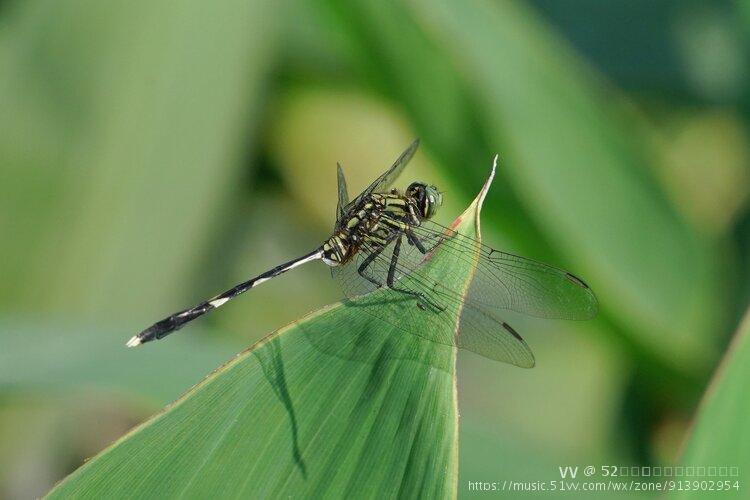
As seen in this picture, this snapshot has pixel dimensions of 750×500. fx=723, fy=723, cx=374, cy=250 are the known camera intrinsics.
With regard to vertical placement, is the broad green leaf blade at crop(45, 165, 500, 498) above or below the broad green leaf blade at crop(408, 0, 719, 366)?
below

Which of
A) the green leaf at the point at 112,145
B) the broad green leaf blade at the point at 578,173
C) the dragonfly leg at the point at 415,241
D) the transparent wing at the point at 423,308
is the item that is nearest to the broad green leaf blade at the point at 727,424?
A: the transparent wing at the point at 423,308

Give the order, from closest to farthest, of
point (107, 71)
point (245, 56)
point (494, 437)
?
point (494, 437)
point (107, 71)
point (245, 56)

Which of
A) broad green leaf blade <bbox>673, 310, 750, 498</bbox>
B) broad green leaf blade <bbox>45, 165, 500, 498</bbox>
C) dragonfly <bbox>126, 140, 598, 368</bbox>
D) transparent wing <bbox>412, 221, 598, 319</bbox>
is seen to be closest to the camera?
broad green leaf blade <bbox>45, 165, 500, 498</bbox>

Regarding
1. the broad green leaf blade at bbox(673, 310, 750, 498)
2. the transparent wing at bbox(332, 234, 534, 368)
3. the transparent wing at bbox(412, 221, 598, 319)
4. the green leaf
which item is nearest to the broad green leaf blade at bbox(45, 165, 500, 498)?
the transparent wing at bbox(332, 234, 534, 368)

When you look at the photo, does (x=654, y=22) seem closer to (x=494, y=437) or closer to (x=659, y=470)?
(x=659, y=470)

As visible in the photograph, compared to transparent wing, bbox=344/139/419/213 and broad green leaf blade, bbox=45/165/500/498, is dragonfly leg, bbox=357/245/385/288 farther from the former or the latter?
broad green leaf blade, bbox=45/165/500/498

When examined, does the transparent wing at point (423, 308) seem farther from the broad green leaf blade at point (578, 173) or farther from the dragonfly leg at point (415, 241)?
the broad green leaf blade at point (578, 173)

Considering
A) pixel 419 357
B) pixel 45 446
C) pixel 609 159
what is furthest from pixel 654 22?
pixel 45 446
